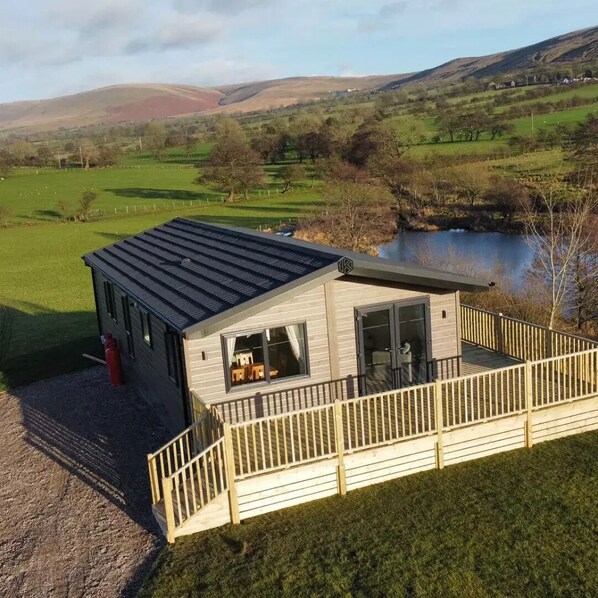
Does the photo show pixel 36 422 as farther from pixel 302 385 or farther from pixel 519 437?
pixel 519 437

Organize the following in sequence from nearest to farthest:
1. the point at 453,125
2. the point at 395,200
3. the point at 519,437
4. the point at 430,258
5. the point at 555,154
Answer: the point at 519,437 → the point at 430,258 → the point at 395,200 → the point at 555,154 → the point at 453,125

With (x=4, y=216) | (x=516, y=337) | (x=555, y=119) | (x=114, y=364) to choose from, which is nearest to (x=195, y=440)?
(x=114, y=364)

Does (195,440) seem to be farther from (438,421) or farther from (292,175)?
(292,175)

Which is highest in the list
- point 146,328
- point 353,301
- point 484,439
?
point 353,301

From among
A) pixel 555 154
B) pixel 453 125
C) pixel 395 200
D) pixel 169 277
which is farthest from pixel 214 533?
pixel 453 125

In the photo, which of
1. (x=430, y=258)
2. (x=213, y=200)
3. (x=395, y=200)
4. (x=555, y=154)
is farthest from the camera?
(x=213, y=200)

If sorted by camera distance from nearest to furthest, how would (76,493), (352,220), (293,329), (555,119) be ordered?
(76,493) < (293,329) < (352,220) < (555,119)

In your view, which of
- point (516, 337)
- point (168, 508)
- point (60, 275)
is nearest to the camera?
point (168, 508)
